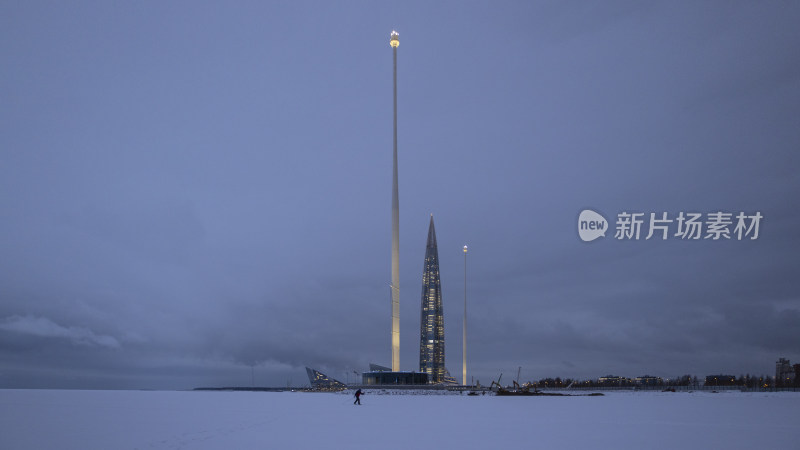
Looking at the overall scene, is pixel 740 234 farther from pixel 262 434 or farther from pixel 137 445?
pixel 137 445

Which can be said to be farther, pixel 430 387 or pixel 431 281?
pixel 431 281

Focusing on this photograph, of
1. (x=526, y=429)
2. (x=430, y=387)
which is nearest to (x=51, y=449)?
(x=526, y=429)

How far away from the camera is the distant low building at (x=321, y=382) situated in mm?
158125

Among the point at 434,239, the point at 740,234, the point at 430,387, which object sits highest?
the point at 434,239

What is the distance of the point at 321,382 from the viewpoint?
167 meters

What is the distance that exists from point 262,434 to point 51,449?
7994 mm

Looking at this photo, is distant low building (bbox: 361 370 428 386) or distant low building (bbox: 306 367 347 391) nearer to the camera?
distant low building (bbox: 361 370 428 386)

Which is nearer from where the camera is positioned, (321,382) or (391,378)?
(391,378)

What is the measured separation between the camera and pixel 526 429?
2864cm

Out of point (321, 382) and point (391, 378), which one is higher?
point (391, 378)

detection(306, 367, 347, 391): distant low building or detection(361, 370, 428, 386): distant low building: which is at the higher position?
detection(361, 370, 428, 386): distant low building

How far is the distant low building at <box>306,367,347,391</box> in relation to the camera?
15812cm

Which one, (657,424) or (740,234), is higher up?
(740,234)

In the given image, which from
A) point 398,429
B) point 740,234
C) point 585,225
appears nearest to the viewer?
point 398,429
